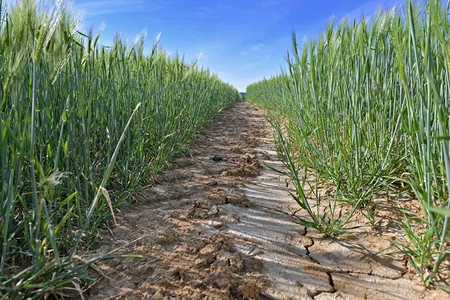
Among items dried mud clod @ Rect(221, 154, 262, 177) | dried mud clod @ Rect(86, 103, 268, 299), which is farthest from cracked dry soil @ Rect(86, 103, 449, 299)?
dried mud clod @ Rect(221, 154, 262, 177)

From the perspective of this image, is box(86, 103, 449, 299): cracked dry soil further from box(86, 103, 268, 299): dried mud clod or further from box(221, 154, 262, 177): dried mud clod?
box(221, 154, 262, 177): dried mud clod

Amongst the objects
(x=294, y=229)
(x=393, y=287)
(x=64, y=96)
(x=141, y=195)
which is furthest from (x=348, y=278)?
(x=64, y=96)

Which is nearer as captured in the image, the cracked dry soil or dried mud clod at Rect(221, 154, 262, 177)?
the cracked dry soil

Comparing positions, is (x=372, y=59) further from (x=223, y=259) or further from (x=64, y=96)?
(x=64, y=96)

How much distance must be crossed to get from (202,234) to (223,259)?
229 millimetres

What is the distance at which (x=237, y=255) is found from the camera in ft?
→ 3.86

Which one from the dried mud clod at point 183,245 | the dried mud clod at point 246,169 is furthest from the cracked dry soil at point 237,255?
the dried mud clod at point 246,169

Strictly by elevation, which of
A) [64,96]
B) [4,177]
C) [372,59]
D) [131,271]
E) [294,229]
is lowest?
[131,271]

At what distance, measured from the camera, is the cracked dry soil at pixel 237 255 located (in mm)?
1001

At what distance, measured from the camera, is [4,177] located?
36.4 inches

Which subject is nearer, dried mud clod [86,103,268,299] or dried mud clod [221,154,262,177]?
dried mud clod [86,103,268,299]

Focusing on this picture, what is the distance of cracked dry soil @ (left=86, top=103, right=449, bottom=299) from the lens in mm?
1001

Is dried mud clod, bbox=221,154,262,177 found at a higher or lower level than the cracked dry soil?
higher

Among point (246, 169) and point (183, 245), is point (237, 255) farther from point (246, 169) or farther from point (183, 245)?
point (246, 169)
